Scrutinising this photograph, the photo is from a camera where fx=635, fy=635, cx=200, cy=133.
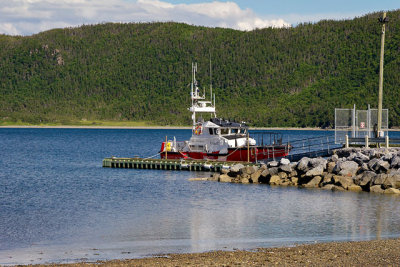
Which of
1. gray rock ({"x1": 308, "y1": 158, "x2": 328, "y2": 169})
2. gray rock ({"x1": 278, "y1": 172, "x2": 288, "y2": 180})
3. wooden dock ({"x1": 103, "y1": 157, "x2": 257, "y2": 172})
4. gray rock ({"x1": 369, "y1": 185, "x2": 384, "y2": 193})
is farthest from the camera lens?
wooden dock ({"x1": 103, "y1": 157, "x2": 257, "y2": 172})

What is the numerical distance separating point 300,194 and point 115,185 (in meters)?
14.2

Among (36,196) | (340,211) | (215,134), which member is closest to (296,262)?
(340,211)

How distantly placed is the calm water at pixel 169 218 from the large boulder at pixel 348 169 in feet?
5.82

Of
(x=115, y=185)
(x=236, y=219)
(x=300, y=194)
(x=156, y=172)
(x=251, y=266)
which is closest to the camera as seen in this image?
(x=251, y=266)

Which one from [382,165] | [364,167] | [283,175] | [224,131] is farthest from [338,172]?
[224,131]

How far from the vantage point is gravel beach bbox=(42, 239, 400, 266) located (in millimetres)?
17750

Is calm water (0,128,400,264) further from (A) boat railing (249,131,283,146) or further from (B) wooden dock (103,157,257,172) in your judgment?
(A) boat railing (249,131,283,146)

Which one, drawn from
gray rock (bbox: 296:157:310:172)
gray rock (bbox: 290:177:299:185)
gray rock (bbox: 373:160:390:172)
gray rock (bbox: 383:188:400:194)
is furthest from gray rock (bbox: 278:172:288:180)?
gray rock (bbox: 383:188:400:194)

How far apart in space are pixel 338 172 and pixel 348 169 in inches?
26.5

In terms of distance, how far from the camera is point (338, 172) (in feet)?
123

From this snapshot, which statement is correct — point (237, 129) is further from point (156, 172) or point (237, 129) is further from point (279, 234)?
point (279, 234)

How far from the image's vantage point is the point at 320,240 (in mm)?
22906

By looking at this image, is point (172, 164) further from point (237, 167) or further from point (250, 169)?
point (250, 169)

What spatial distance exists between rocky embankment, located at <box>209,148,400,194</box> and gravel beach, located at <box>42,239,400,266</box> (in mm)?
14900
